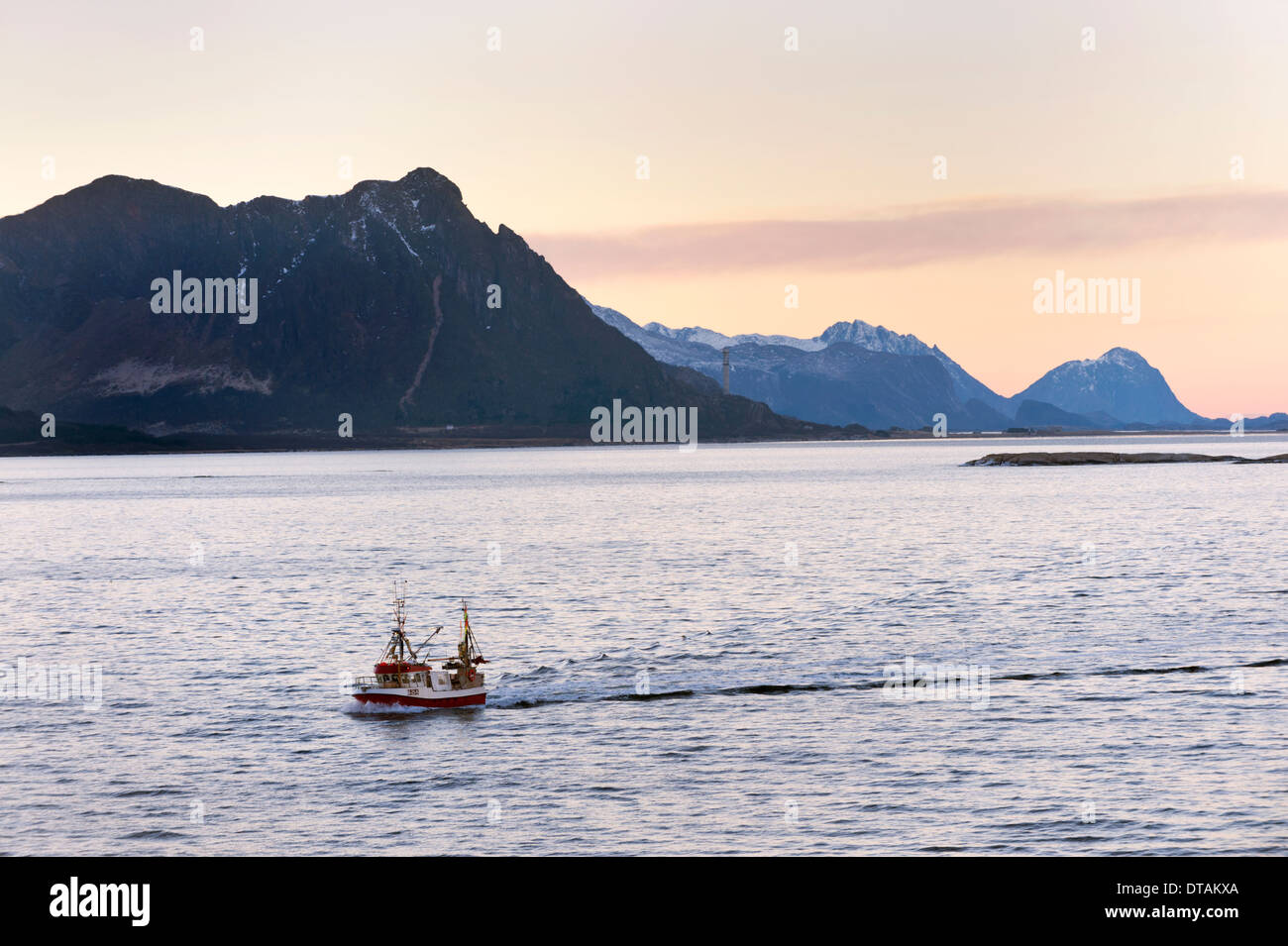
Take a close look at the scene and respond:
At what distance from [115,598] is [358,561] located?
27.3m

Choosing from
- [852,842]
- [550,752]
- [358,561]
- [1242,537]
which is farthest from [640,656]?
[1242,537]

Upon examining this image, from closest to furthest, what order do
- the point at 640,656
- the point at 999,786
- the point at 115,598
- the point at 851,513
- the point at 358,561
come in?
the point at 999,786 → the point at 640,656 → the point at 115,598 → the point at 358,561 → the point at 851,513

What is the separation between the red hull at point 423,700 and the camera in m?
53.1

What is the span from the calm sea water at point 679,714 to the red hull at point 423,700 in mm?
603

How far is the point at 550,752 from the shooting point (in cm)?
4512

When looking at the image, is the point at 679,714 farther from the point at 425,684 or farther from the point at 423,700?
the point at 425,684

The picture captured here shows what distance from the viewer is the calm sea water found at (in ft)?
117

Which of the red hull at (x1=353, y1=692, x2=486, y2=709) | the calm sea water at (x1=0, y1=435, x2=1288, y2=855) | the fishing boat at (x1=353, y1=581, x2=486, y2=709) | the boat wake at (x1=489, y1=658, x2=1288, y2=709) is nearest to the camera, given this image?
the calm sea water at (x1=0, y1=435, x2=1288, y2=855)

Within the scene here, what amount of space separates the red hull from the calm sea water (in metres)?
0.60

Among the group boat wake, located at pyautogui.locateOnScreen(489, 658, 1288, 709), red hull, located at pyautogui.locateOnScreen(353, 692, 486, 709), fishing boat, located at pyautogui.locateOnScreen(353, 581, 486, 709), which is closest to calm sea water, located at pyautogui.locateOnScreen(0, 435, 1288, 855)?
boat wake, located at pyautogui.locateOnScreen(489, 658, 1288, 709)

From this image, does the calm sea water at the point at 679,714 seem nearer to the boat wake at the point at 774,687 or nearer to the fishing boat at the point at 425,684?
the boat wake at the point at 774,687

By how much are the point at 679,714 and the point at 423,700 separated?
439 inches

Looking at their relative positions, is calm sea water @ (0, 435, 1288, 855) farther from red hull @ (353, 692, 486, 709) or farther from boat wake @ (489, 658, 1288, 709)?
red hull @ (353, 692, 486, 709)
